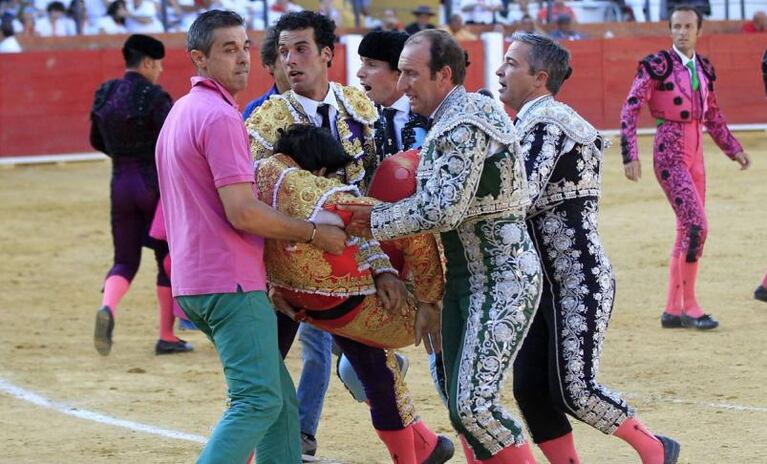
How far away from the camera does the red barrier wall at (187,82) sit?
1602cm

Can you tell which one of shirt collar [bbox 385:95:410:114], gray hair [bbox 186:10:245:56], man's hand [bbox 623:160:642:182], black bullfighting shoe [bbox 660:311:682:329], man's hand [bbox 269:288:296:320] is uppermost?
gray hair [bbox 186:10:245:56]

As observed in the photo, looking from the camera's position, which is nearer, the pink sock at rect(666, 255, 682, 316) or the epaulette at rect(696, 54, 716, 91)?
the pink sock at rect(666, 255, 682, 316)

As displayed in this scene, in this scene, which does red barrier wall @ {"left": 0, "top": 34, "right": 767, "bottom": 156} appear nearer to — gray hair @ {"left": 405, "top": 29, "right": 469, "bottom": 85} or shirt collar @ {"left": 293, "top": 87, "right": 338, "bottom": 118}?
shirt collar @ {"left": 293, "top": 87, "right": 338, "bottom": 118}

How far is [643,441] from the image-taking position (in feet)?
15.0

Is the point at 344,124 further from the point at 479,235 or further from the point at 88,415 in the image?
the point at 88,415

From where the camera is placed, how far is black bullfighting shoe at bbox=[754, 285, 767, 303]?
28.1ft

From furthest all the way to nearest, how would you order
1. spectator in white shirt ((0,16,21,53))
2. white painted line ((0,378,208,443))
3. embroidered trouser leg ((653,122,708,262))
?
spectator in white shirt ((0,16,21,53)) < embroidered trouser leg ((653,122,708,262)) < white painted line ((0,378,208,443))

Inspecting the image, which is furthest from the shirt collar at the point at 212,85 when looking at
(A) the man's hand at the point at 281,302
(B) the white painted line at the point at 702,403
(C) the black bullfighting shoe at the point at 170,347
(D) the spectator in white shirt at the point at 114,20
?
(D) the spectator in white shirt at the point at 114,20

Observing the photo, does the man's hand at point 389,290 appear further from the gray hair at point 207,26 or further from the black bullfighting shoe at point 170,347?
the black bullfighting shoe at point 170,347

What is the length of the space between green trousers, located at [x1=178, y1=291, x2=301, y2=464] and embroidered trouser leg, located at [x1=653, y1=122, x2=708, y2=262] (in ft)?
13.7

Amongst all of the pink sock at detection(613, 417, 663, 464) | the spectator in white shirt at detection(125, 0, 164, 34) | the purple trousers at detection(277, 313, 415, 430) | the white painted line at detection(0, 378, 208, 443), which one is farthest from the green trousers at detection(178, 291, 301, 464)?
the spectator in white shirt at detection(125, 0, 164, 34)

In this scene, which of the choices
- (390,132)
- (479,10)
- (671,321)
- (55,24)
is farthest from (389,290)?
(479,10)

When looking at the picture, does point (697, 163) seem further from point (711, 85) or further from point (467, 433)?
point (467, 433)

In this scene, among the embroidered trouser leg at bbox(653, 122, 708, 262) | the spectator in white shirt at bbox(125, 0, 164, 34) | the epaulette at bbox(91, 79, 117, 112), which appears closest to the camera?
the epaulette at bbox(91, 79, 117, 112)
